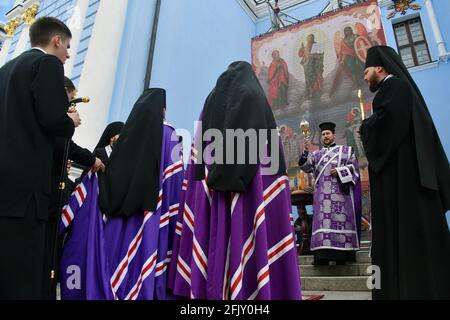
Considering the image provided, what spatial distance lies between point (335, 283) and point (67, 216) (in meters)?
2.80

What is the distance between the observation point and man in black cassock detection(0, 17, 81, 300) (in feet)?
4.99

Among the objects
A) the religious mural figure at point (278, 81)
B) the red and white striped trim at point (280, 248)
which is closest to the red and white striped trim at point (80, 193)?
the red and white striped trim at point (280, 248)

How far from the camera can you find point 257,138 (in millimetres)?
1834

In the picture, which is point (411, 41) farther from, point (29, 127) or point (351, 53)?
point (29, 127)

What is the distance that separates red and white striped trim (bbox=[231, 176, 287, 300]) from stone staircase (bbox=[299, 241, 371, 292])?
225 cm

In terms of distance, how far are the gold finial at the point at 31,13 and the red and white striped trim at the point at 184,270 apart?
9.26m

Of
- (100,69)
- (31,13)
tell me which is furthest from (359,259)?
(31,13)

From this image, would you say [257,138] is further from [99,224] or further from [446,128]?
[446,128]

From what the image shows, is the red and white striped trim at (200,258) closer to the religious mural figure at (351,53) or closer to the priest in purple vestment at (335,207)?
the priest in purple vestment at (335,207)

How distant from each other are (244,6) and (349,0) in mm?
3245

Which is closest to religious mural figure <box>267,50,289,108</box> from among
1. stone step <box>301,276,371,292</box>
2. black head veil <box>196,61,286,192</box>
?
stone step <box>301,276,371,292</box>

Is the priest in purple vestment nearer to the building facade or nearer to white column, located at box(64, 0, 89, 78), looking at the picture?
the building facade

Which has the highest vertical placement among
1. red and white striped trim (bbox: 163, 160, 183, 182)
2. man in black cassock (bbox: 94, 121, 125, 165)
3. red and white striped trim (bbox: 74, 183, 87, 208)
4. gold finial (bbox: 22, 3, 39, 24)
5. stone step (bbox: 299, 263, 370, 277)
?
gold finial (bbox: 22, 3, 39, 24)

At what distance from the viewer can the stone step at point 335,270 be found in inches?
152
